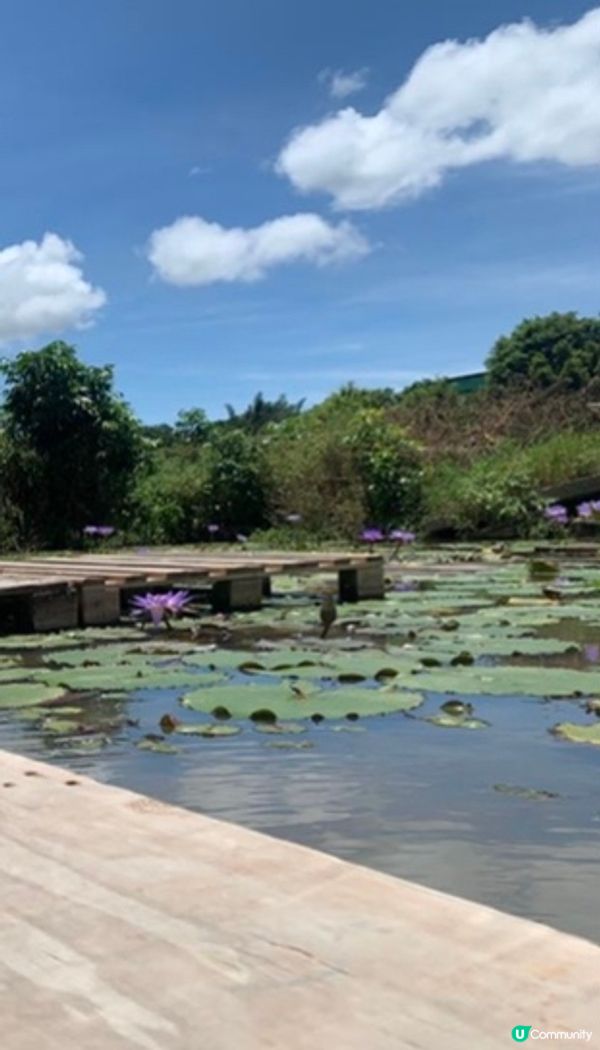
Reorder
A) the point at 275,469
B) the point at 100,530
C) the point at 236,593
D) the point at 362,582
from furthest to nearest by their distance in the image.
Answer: the point at 275,469 < the point at 100,530 < the point at 362,582 < the point at 236,593

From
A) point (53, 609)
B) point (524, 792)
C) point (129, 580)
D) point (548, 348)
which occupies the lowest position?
point (524, 792)

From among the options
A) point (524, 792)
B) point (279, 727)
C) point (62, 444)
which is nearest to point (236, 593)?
point (279, 727)

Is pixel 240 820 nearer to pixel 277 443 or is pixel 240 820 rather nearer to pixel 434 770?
pixel 434 770

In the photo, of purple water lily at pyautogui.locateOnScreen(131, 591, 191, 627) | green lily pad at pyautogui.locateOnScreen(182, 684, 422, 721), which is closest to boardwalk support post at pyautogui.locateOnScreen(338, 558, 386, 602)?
purple water lily at pyautogui.locateOnScreen(131, 591, 191, 627)

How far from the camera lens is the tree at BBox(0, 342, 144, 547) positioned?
44.4 ft

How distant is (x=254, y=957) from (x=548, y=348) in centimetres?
3241

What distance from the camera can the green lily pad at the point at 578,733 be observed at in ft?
10.3

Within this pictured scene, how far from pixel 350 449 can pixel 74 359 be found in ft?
12.7

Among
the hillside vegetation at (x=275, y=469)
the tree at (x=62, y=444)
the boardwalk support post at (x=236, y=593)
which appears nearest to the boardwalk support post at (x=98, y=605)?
the boardwalk support post at (x=236, y=593)

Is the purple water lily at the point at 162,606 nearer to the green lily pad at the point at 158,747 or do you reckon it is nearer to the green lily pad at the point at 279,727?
the green lily pad at the point at 279,727

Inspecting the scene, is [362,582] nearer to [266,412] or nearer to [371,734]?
[371,734]

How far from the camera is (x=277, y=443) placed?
16000 millimetres

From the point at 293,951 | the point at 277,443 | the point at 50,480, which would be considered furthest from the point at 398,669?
the point at 277,443

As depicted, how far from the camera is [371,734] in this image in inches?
133
